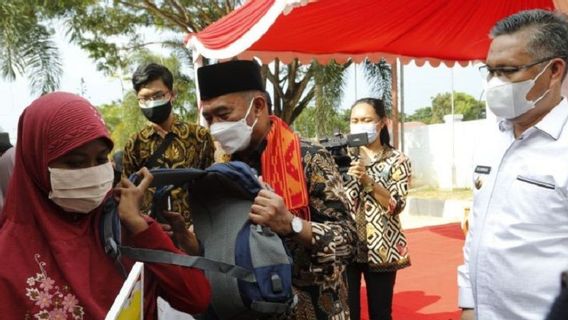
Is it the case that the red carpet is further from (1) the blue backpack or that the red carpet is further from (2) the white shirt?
(1) the blue backpack

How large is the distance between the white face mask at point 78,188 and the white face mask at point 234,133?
0.44m

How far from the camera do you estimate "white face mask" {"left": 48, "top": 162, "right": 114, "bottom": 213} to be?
149 cm

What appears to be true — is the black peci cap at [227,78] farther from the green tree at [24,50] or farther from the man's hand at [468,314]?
the green tree at [24,50]

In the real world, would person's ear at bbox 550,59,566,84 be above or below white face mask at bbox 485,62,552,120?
above

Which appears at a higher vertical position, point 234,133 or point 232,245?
point 234,133

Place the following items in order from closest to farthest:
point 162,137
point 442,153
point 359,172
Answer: point 359,172
point 162,137
point 442,153

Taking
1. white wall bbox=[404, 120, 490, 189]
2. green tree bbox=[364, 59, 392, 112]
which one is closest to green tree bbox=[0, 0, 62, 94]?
green tree bbox=[364, 59, 392, 112]

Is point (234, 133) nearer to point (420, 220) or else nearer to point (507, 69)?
point (507, 69)

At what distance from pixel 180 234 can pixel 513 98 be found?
1.11 metres

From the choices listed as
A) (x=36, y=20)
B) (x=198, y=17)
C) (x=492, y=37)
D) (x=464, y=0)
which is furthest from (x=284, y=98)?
(x=492, y=37)

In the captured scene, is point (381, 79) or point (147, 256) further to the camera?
point (381, 79)

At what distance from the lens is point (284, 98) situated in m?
12.2

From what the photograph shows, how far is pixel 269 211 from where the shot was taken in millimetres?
1531

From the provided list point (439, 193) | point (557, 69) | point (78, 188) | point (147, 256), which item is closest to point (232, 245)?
point (147, 256)
